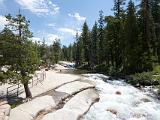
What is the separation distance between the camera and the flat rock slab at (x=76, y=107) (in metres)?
23.1

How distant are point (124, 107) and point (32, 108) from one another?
855cm

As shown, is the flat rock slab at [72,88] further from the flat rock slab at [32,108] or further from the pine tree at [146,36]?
the pine tree at [146,36]

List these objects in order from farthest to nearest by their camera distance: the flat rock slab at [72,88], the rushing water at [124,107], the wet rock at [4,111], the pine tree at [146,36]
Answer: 1. the pine tree at [146,36]
2. the flat rock slab at [72,88]
3. the rushing water at [124,107]
4. the wet rock at [4,111]

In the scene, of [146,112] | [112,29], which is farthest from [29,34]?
[112,29]

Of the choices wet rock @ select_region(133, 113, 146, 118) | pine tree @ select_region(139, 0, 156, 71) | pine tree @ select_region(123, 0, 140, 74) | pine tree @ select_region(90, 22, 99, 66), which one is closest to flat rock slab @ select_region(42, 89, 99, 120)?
wet rock @ select_region(133, 113, 146, 118)

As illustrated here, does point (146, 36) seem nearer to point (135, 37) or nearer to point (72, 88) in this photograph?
point (135, 37)

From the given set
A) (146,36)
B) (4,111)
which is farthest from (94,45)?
(4,111)

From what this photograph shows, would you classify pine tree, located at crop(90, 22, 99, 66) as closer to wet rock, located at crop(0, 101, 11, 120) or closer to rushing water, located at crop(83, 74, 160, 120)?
rushing water, located at crop(83, 74, 160, 120)

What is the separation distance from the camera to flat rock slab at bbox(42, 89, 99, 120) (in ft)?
75.9

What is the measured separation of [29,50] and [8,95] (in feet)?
17.1

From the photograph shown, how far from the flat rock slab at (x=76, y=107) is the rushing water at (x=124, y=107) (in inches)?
23.9

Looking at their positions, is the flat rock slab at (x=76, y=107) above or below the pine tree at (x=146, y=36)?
below

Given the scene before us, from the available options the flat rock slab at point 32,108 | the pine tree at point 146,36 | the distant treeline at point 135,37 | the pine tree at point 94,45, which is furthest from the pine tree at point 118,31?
the flat rock slab at point 32,108

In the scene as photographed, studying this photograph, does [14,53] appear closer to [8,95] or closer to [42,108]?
[8,95]
